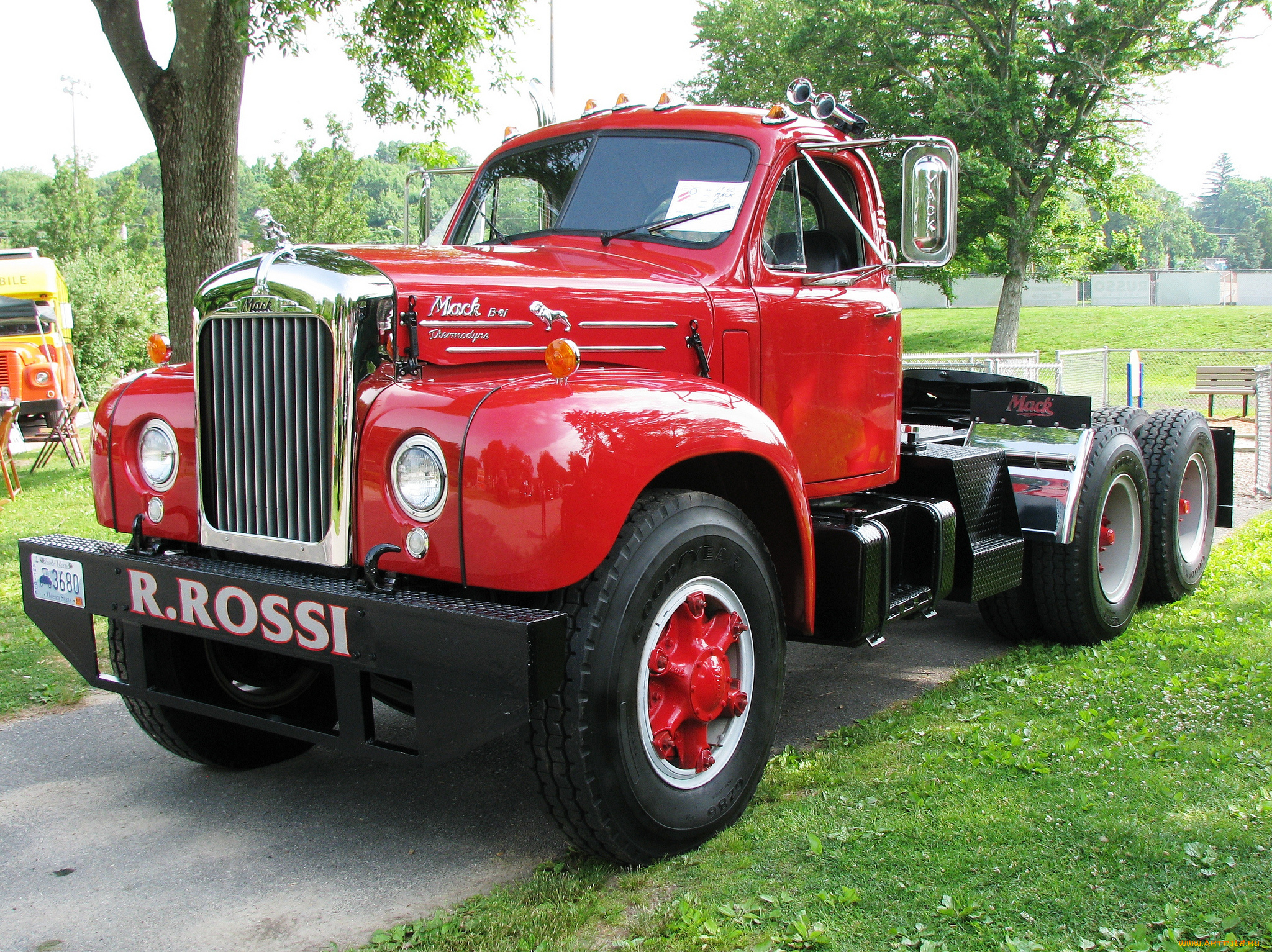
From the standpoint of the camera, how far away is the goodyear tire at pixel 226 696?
3594 mm

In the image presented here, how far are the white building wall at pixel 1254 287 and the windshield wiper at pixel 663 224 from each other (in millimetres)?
48266

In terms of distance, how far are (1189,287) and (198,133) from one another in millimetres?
46324

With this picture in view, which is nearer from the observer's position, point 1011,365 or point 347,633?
point 347,633

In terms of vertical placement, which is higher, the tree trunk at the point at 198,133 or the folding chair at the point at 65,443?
the tree trunk at the point at 198,133

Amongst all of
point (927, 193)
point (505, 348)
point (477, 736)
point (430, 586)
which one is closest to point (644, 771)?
point (477, 736)

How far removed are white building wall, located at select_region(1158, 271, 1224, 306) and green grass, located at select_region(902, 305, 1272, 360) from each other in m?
5.36

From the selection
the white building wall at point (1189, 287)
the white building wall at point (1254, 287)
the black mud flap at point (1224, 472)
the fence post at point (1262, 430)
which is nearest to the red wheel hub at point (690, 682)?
the black mud flap at point (1224, 472)

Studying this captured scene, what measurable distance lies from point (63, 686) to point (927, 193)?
4.40m

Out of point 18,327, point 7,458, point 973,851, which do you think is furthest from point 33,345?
point 973,851

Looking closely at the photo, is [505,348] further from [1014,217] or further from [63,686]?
[1014,217]

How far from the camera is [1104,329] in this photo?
35875 millimetres

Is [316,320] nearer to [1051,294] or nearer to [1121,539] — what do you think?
[1121,539]

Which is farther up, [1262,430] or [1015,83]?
[1015,83]

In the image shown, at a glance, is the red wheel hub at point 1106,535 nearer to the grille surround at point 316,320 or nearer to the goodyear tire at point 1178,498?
the goodyear tire at point 1178,498
